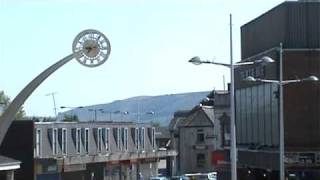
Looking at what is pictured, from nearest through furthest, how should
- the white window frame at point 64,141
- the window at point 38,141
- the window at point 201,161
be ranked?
the window at point 38,141
the white window frame at point 64,141
the window at point 201,161

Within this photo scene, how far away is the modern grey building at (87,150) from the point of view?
167ft

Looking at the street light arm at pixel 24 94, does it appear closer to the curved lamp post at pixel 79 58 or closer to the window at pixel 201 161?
the curved lamp post at pixel 79 58

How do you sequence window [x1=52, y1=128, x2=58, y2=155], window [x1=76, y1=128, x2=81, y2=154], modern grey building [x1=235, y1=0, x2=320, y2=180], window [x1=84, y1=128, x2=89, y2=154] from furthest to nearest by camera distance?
window [x1=84, y1=128, x2=89, y2=154], window [x1=76, y1=128, x2=81, y2=154], window [x1=52, y1=128, x2=58, y2=155], modern grey building [x1=235, y1=0, x2=320, y2=180]

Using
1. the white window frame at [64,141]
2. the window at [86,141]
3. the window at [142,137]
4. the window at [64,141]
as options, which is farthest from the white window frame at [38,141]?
the window at [142,137]

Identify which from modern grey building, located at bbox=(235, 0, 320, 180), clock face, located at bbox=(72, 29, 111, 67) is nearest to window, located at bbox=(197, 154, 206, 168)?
modern grey building, located at bbox=(235, 0, 320, 180)

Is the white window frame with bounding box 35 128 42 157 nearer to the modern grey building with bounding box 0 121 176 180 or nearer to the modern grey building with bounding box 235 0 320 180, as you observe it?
the modern grey building with bounding box 0 121 176 180

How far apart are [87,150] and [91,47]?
55.5 metres

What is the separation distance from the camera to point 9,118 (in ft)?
71.2

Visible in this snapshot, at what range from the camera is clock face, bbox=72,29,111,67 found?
22234 mm

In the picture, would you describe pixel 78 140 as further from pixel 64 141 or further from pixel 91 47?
pixel 91 47

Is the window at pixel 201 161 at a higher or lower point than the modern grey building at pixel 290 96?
lower

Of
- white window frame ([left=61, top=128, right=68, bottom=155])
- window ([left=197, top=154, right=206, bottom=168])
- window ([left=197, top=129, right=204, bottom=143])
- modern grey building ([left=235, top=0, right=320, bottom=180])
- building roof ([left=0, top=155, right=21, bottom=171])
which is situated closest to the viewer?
building roof ([left=0, top=155, right=21, bottom=171])

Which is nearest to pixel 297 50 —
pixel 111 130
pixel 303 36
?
pixel 303 36

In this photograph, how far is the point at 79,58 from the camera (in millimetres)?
22000
